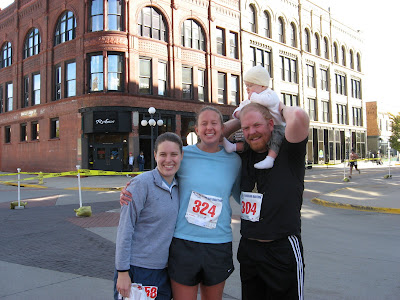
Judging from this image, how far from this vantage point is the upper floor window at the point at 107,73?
23547 mm

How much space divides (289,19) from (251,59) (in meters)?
8.22

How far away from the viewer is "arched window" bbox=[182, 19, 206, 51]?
88.9 ft

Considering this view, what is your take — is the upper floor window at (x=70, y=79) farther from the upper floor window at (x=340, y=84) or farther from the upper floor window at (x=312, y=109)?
the upper floor window at (x=340, y=84)

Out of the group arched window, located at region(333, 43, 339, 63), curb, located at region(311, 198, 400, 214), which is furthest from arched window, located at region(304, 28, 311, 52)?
curb, located at region(311, 198, 400, 214)

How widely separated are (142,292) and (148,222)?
47 centimetres

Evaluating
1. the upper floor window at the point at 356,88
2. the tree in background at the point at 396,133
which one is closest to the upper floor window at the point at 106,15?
the upper floor window at the point at 356,88

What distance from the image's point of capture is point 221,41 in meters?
29.7

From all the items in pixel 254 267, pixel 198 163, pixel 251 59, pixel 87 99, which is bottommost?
pixel 254 267

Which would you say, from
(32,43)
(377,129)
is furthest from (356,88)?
(32,43)

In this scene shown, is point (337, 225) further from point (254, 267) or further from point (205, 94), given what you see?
point (205, 94)

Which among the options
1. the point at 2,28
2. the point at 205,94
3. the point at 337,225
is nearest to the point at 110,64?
the point at 205,94

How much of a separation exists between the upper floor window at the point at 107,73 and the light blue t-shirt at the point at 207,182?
73.1 ft

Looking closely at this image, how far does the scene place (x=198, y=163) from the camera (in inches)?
98.9

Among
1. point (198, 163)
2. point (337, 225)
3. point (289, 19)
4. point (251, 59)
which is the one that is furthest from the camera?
point (289, 19)
